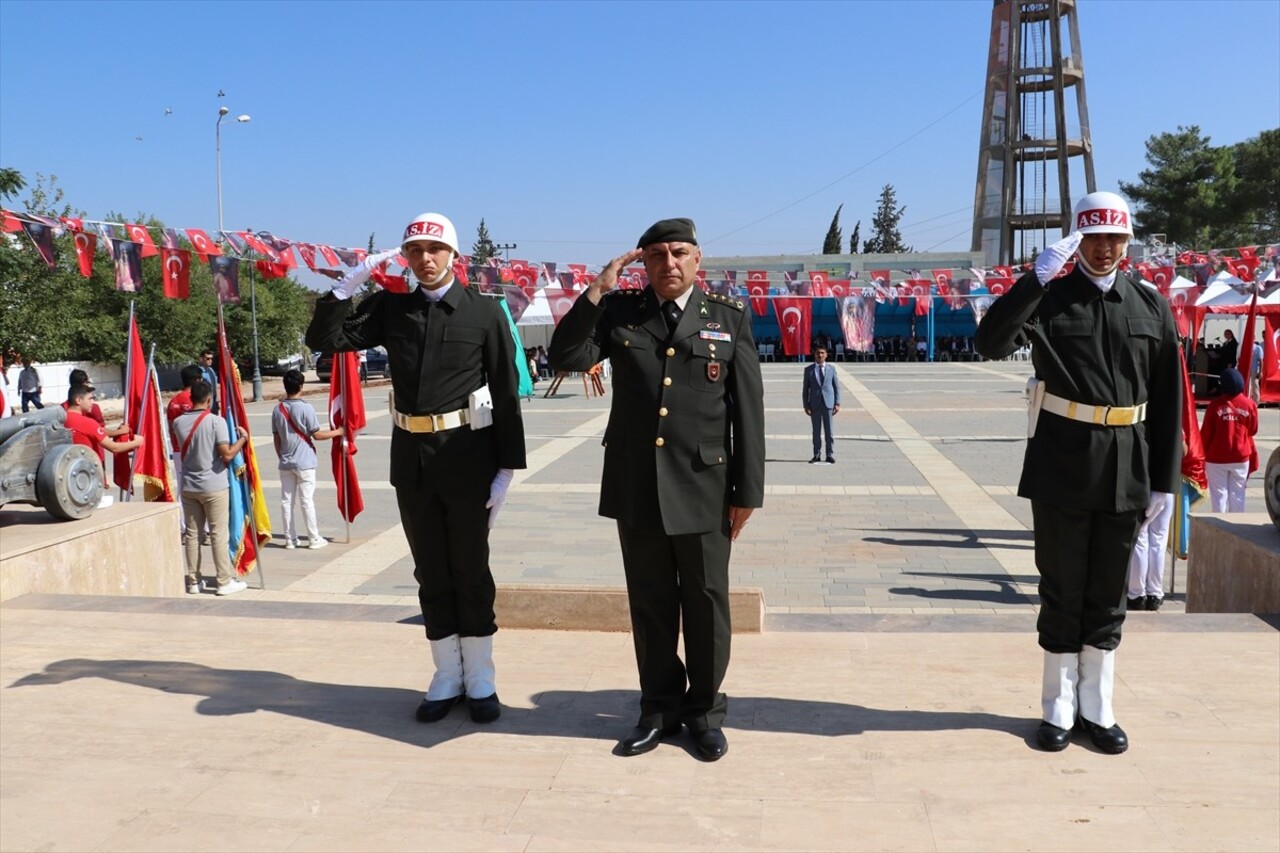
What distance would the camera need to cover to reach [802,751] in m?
3.72

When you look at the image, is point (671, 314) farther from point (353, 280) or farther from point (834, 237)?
point (834, 237)

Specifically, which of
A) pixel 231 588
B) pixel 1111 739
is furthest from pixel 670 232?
pixel 231 588

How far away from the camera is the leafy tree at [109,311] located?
1196 inches

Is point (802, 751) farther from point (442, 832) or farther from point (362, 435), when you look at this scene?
point (362, 435)

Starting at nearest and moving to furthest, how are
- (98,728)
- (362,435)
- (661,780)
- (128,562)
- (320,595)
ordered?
(661,780)
(98,728)
(128,562)
(320,595)
(362,435)

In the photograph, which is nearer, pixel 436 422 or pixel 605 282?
pixel 605 282

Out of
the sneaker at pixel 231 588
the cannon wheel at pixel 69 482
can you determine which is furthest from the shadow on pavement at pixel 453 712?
A: the sneaker at pixel 231 588

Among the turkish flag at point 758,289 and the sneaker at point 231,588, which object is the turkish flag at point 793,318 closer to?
the turkish flag at point 758,289

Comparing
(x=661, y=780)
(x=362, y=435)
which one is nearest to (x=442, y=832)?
(x=661, y=780)

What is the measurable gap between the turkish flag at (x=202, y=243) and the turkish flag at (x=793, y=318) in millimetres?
28857

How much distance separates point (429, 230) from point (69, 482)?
12.6 ft

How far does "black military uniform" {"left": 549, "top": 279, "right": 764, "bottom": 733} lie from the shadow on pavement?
0.30 m

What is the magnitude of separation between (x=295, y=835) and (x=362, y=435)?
1826cm

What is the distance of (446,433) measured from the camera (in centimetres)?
404
